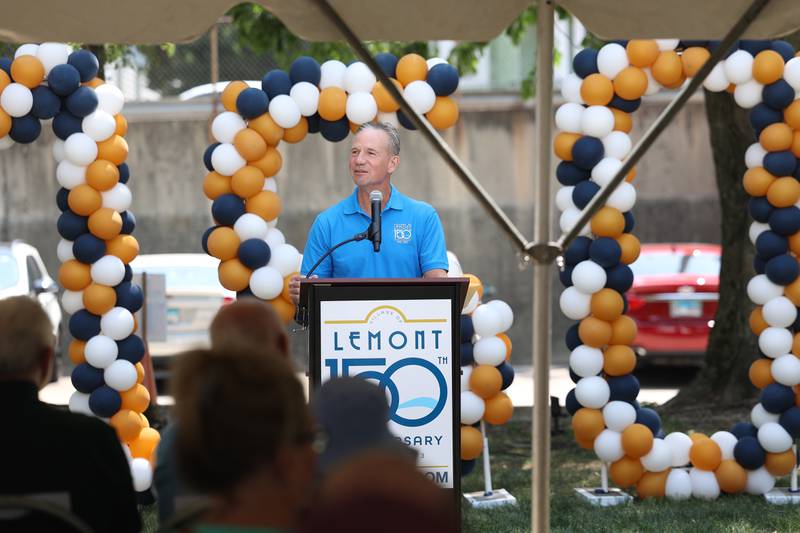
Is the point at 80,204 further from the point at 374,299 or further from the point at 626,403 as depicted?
the point at 626,403

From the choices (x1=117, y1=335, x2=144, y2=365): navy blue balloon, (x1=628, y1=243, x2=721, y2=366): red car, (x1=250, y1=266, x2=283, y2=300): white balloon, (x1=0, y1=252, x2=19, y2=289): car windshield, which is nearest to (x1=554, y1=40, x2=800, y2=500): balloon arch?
(x1=250, y1=266, x2=283, y2=300): white balloon

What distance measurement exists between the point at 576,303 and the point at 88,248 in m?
2.78

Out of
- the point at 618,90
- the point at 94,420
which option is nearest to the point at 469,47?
the point at 618,90

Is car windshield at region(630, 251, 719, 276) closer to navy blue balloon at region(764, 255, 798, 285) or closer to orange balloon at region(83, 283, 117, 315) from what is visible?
navy blue balloon at region(764, 255, 798, 285)

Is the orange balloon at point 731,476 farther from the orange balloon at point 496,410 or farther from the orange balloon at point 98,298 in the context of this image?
the orange balloon at point 98,298

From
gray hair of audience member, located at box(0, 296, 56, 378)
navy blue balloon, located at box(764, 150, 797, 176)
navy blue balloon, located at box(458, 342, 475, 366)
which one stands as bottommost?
navy blue balloon, located at box(458, 342, 475, 366)

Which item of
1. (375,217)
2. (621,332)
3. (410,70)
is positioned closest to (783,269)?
(621,332)

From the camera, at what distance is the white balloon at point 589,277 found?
23.7 ft

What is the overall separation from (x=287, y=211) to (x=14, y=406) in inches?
542

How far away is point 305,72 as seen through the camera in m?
7.46

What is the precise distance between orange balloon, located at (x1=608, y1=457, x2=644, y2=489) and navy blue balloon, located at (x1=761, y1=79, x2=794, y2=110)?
215cm

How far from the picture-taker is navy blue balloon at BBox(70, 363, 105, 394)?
7320 mm

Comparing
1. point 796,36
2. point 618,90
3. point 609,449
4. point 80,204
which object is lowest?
point 609,449

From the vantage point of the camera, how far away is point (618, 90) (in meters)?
7.25
